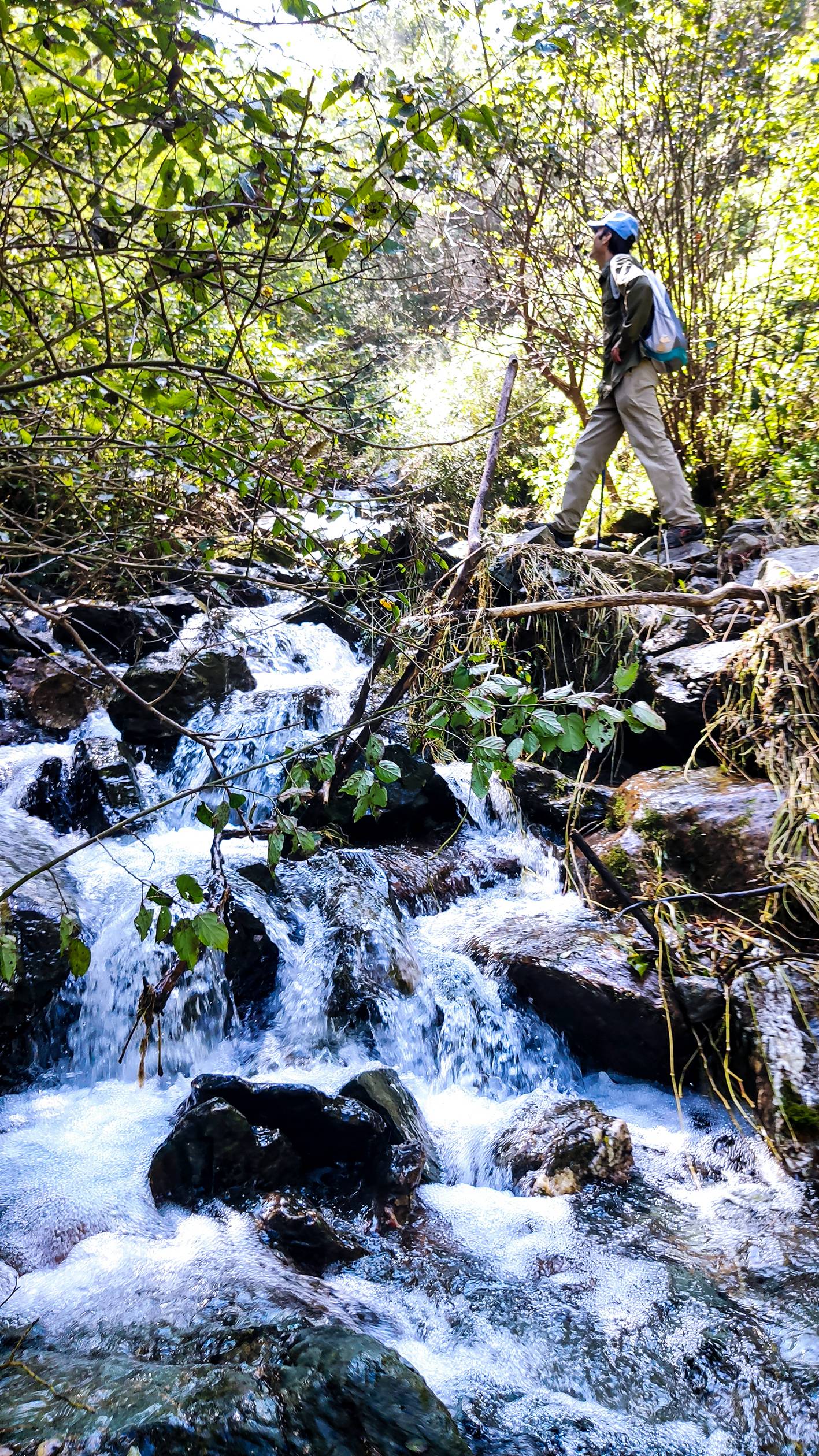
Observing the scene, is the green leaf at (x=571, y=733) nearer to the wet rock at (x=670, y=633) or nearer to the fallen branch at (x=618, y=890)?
the fallen branch at (x=618, y=890)

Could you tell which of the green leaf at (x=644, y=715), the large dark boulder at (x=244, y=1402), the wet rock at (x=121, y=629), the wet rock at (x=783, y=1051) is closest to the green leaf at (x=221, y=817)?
the green leaf at (x=644, y=715)

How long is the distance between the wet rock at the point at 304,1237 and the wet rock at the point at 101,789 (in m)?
3.19

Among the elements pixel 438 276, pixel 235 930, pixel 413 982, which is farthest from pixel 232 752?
pixel 438 276

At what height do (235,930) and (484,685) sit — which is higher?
(484,685)

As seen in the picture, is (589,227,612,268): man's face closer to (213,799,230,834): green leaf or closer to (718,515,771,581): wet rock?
(718,515,771,581): wet rock

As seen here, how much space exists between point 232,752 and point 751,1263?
4.92m

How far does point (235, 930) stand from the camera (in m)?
4.35

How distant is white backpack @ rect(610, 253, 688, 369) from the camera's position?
5.13 m

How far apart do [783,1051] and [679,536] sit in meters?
3.60

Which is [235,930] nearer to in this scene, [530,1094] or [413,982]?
[413,982]

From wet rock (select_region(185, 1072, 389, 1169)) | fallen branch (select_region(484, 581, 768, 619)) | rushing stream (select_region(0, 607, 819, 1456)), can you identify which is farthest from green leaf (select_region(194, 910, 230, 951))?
fallen branch (select_region(484, 581, 768, 619))

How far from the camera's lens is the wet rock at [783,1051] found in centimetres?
308

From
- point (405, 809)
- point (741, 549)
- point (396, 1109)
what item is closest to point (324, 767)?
point (396, 1109)

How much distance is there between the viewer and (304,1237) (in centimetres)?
284
